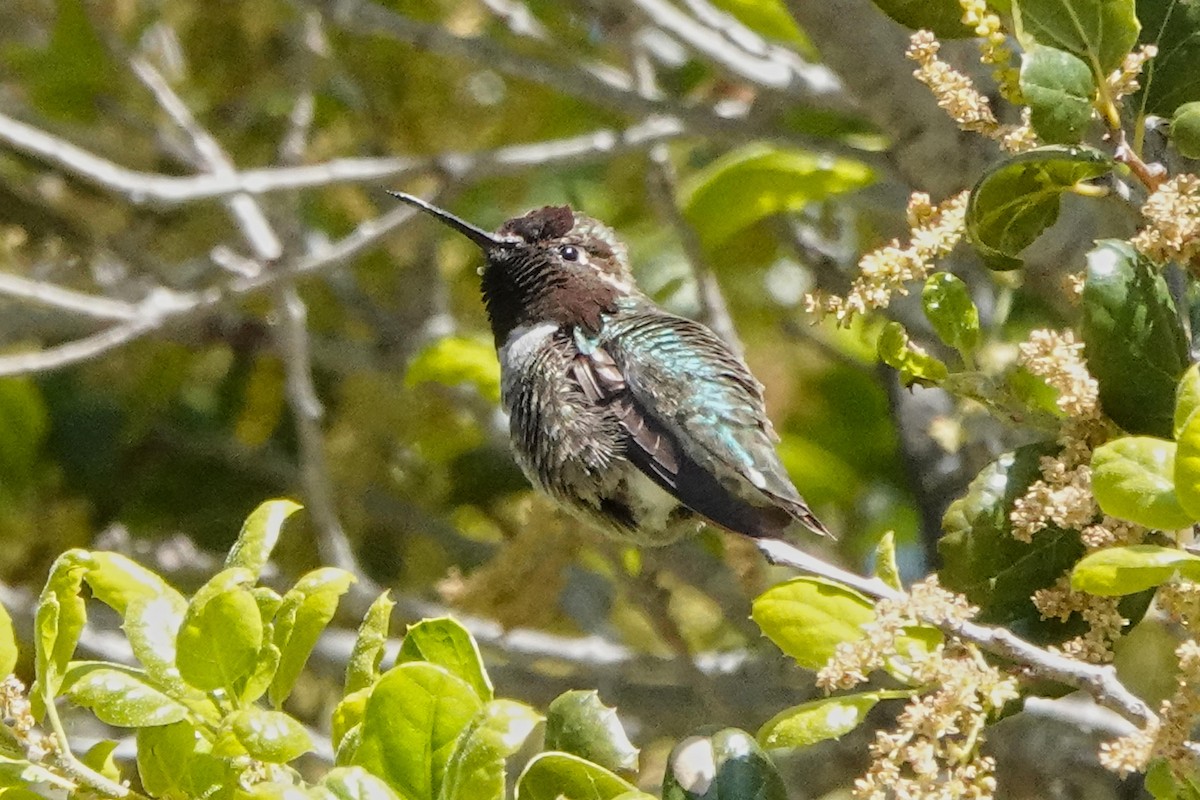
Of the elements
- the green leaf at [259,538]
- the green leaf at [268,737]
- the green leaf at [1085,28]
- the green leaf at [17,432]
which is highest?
the green leaf at [1085,28]

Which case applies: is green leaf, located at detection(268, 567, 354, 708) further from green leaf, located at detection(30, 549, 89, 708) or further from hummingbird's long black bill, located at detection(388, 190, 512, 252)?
hummingbird's long black bill, located at detection(388, 190, 512, 252)

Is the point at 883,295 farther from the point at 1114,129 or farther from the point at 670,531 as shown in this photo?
the point at 670,531

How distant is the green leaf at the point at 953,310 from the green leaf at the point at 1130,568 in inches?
13.9

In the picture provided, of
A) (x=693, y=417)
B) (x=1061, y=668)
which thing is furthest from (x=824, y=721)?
(x=693, y=417)

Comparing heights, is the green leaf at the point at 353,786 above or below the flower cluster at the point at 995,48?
below

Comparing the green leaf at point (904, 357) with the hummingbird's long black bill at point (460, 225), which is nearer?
the green leaf at point (904, 357)

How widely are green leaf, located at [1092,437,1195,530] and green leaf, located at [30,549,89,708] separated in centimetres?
73

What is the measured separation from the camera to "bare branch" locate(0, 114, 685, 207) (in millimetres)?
2818

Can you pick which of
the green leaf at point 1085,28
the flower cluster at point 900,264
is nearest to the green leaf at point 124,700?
the flower cluster at point 900,264

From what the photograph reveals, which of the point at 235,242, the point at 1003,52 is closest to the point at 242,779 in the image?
the point at 1003,52

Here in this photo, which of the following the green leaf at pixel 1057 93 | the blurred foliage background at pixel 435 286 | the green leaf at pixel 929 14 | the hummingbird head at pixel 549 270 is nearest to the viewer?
the green leaf at pixel 1057 93

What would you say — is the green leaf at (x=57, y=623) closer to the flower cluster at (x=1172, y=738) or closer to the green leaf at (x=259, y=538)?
the green leaf at (x=259, y=538)

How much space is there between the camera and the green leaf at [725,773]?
134 cm

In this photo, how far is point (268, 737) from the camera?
1090 mm
